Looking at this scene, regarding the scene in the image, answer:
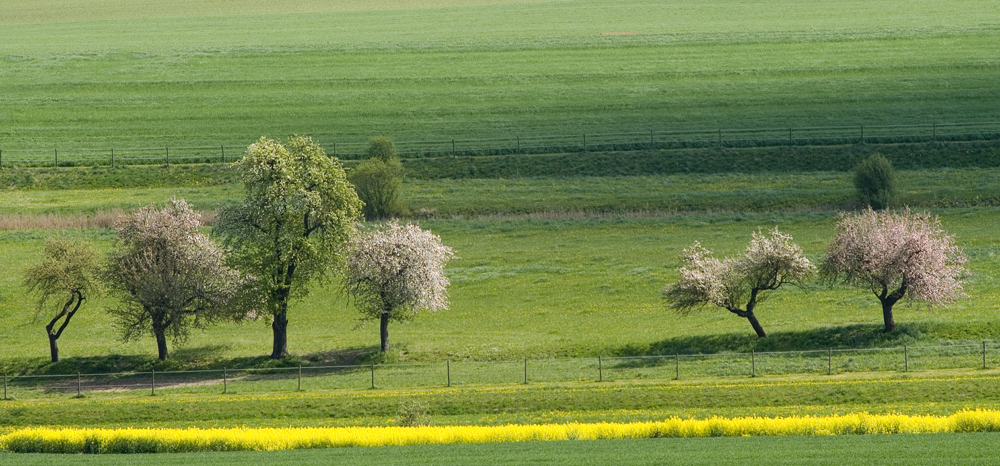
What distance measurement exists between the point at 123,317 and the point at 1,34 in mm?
88154

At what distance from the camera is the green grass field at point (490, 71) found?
333ft

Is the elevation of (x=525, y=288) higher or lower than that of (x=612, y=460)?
higher

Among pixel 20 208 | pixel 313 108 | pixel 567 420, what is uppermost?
pixel 313 108

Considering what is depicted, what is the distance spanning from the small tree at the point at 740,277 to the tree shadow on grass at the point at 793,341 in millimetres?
1140

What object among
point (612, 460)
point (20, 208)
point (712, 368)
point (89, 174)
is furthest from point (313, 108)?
point (612, 460)

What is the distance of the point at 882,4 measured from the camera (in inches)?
5536

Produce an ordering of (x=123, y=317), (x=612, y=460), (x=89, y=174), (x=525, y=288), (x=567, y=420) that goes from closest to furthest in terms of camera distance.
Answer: (x=612, y=460) < (x=567, y=420) < (x=123, y=317) < (x=525, y=288) < (x=89, y=174)

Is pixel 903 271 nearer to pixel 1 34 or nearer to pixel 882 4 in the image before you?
pixel 882 4

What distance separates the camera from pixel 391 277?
5834 cm

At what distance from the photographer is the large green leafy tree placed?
58000 millimetres

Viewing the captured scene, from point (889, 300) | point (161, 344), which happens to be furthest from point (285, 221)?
point (889, 300)

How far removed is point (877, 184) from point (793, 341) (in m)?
27.3

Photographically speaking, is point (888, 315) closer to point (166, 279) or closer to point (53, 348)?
point (166, 279)

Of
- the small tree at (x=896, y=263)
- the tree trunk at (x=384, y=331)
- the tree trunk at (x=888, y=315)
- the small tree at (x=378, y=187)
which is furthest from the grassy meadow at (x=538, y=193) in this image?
the small tree at (x=378, y=187)
